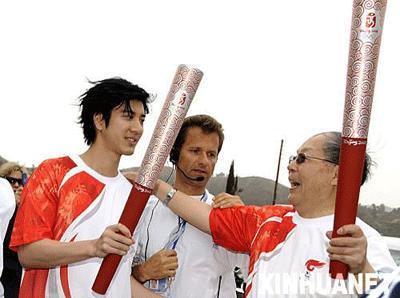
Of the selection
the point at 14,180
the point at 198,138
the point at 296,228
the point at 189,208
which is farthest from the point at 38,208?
the point at 14,180

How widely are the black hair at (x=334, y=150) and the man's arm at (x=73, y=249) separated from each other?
2.37 feet

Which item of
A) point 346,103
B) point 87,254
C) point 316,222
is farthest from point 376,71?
point 87,254

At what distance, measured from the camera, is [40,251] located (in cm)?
170

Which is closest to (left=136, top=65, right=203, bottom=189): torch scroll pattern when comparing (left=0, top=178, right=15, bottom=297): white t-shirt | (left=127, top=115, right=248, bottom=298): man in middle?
(left=127, top=115, right=248, bottom=298): man in middle

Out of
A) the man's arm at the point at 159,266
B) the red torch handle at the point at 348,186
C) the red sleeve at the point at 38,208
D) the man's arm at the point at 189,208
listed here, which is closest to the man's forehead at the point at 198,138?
the man's arm at the point at 189,208

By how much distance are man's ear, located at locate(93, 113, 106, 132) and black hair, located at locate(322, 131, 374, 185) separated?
2.52ft

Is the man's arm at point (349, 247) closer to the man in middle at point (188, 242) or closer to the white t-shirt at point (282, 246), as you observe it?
the white t-shirt at point (282, 246)

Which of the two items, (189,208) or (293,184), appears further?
(189,208)

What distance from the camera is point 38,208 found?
5.81ft

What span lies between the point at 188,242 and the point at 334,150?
2.24 ft

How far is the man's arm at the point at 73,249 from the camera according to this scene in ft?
5.15

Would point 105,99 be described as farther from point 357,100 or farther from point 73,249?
point 357,100

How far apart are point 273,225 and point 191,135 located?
565 millimetres

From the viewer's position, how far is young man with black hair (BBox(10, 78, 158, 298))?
5.59ft
